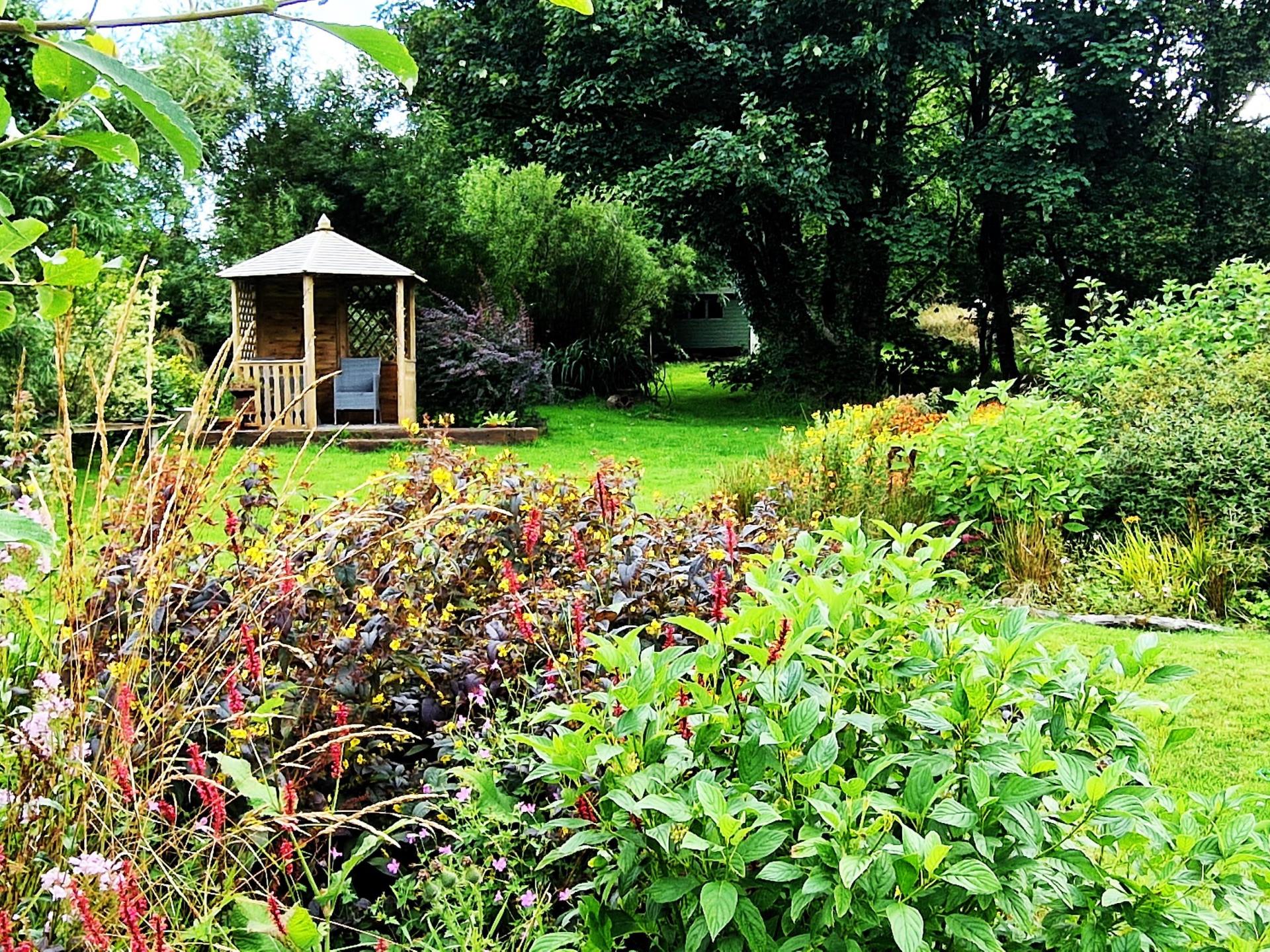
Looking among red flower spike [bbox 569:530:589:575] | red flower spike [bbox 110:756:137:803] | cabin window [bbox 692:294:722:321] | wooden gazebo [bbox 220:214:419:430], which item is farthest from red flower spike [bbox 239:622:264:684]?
cabin window [bbox 692:294:722:321]

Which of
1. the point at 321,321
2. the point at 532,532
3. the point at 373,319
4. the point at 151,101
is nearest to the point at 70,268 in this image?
the point at 151,101

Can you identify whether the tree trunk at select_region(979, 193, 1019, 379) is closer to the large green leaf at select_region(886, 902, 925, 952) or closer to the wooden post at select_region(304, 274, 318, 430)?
the wooden post at select_region(304, 274, 318, 430)

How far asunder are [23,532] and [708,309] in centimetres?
3097

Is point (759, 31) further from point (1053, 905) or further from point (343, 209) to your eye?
point (1053, 905)

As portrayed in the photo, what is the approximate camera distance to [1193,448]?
572 centimetres

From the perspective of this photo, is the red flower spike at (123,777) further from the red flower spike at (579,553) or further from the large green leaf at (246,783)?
the red flower spike at (579,553)

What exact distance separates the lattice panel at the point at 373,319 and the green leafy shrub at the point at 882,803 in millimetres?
12781

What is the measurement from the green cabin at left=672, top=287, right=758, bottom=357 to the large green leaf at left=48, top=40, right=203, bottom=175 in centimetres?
3009

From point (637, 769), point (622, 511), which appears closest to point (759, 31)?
point (622, 511)

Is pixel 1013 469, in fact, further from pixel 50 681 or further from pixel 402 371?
pixel 402 371

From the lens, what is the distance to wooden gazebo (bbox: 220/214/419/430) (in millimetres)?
12078

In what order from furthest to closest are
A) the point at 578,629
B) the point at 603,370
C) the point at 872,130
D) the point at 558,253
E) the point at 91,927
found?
the point at 603,370, the point at 558,253, the point at 872,130, the point at 578,629, the point at 91,927

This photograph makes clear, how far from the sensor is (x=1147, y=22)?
13.6m

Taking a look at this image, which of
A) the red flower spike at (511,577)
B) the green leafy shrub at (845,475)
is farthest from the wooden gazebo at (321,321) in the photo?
the red flower spike at (511,577)
